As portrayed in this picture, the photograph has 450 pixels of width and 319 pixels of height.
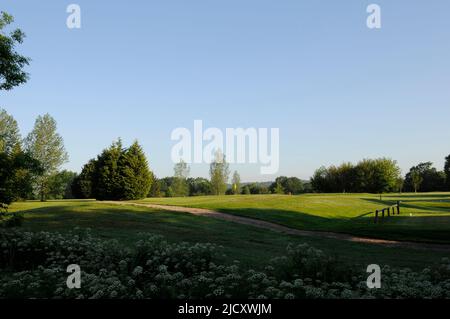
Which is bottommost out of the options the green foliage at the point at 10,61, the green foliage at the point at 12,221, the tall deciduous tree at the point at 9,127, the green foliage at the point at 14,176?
the green foliage at the point at 12,221

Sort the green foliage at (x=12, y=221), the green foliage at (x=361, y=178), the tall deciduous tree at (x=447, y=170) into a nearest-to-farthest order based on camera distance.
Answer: the green foliage at (x=12, y=221) → the green foliage at (x=361, y=178) → the tall deciduous tree at (x=447, y=170)

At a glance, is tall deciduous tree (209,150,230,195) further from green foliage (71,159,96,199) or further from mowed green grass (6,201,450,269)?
mowed green grass (6,201,450,269)

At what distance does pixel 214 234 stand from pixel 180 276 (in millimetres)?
12411

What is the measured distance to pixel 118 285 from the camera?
6.96 m

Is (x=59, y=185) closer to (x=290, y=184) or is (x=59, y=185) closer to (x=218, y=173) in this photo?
(x=218, y=173)

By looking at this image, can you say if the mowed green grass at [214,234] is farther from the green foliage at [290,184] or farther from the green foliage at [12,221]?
the green foliage at [290,184]

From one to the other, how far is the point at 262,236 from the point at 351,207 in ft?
81.1

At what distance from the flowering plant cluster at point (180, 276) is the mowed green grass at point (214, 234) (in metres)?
1.84

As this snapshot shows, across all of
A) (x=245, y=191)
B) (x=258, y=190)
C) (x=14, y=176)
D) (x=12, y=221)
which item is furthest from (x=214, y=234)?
(x=258, y=190)

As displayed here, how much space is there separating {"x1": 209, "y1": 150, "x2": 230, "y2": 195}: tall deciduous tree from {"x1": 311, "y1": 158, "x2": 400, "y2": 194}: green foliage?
24815mm

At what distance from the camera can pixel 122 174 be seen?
5119 centimetres

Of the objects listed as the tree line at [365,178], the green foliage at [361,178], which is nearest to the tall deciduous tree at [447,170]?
the tree line at [365,178]

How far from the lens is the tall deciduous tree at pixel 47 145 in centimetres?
5522

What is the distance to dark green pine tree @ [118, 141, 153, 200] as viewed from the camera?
5034 cm
